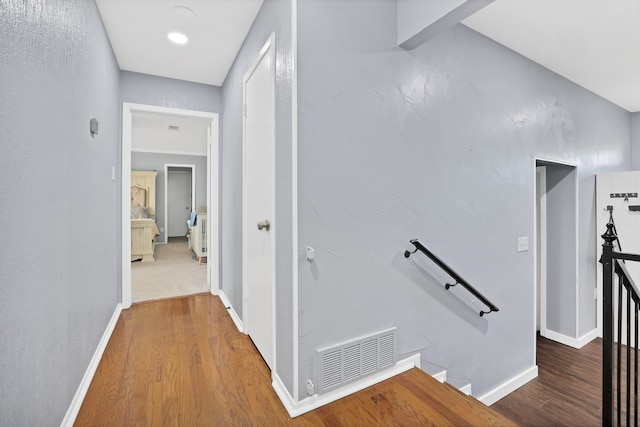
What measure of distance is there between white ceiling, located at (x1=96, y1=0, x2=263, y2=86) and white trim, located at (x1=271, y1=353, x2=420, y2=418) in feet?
8.26

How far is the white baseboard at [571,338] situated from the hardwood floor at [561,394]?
0.09m

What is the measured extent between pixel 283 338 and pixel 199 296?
7.28 feet

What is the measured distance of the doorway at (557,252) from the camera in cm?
351

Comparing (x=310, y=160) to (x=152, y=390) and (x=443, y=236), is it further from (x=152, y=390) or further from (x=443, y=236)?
(x=152, y=390)

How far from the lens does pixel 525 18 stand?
2.31m

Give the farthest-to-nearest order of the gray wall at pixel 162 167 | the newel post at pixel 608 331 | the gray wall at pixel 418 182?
the gray wall at pixel 162 167 → the gray wall at pixel 418 182 → the newel post at pixel 608 331

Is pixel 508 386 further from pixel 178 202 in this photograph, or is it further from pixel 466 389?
pixel 178 202

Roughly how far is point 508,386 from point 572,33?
313 cm

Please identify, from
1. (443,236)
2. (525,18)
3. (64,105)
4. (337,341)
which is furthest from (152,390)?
(525,18)

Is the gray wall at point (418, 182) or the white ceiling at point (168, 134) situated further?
the white ceiling at point (168, 134)

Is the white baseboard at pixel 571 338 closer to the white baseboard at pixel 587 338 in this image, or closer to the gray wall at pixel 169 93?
the white baseboard at pixel 587 338

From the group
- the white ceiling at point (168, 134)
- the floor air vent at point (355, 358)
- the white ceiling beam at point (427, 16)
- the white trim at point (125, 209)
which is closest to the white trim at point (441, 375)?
the floor air vent at point (355, 358)

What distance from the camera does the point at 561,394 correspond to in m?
2.69

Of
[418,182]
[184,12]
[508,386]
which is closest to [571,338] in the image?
[508,386]
